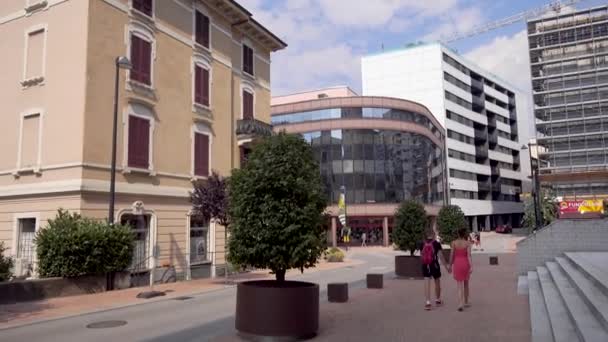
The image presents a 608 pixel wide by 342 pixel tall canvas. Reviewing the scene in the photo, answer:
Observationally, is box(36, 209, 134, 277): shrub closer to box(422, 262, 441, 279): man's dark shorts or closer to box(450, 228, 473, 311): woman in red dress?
box(422, 262, 441, 279): man's dark shorts

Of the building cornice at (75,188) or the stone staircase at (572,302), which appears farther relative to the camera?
the building cornice at (75,188)

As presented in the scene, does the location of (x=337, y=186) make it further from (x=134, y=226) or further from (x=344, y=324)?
(x=344, y=324)

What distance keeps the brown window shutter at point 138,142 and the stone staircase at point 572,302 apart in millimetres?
14585

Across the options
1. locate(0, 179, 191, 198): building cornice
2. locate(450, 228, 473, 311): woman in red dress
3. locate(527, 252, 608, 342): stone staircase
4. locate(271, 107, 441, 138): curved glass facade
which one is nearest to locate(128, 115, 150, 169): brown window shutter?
locate(0, 179, 191, 198): building cornice

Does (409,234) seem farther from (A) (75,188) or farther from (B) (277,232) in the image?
(A) (75,188)

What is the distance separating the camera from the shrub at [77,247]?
1493cm

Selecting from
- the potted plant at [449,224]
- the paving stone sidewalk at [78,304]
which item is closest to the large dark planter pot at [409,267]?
the paving stone sidewalk at [78,304]

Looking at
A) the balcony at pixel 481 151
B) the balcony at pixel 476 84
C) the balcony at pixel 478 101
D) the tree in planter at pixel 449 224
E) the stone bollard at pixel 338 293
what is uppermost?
the balcony at pixel 476 84

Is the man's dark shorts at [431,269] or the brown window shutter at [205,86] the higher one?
the brown window shutter at [205,86]

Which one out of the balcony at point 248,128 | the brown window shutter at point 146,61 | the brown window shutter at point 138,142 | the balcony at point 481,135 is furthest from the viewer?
the balcony at point 481,135

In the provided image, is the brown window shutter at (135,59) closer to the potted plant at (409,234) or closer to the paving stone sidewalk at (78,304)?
the paving stone sidewalk at (78,304)

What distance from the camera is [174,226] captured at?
68.8ft

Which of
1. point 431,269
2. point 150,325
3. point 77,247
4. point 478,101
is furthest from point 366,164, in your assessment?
point 150,325

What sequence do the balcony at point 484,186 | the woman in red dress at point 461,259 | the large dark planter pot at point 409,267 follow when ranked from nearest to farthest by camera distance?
1. the woman in red dress at point 461,259
2. the large dark planter pot at point 409,267
3. the balcony at point 484,186
